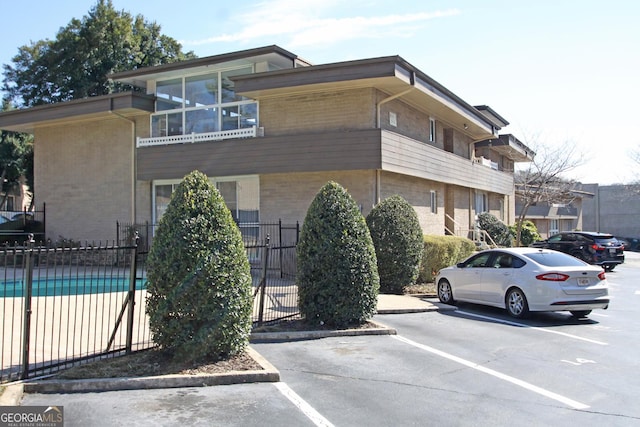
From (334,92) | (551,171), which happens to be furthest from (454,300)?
(551,171)

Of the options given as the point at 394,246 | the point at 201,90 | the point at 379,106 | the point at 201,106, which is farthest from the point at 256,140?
the point at 394,246

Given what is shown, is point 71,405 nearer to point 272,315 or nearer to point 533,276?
point 272,315

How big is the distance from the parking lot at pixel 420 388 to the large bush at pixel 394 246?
4559mm

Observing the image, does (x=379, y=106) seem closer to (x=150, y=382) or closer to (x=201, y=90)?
(x=201, y=90)

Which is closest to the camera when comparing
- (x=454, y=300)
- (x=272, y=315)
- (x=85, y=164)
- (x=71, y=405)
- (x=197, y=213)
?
(x=71, y=405)

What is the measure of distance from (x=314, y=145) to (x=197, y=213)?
409 inches

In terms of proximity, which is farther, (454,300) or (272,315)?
(454,300)

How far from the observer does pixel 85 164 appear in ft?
74.5

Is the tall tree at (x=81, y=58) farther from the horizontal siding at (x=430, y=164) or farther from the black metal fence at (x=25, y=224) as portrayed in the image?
the horizontal siding at (x=430, y=164)

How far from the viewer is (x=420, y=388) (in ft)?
21.1

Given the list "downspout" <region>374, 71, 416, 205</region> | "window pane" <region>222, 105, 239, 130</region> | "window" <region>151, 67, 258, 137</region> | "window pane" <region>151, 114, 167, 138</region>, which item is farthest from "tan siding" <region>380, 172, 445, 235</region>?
"window pane" <region>151, 114, 167, 138</region>

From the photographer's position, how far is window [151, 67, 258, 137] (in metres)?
19.3

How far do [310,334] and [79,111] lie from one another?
16.5 meters

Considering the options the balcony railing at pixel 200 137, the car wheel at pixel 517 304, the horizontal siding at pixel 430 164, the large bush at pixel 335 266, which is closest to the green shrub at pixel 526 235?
the horizontal siding at pixel 430 164
